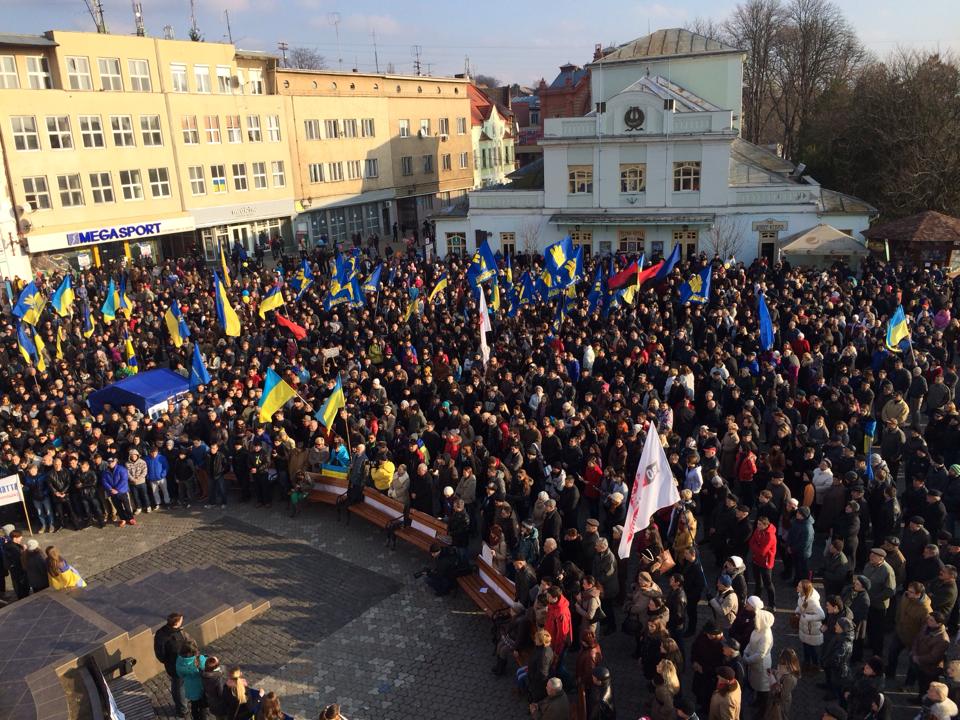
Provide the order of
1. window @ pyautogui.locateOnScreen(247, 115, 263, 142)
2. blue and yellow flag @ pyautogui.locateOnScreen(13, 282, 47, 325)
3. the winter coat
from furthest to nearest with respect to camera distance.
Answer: window @ pyautogui.locateOnScreen(247, 115, 263, 142), blue and yellow flag @ pyautogui.locateOnScreen(13, 282, 47, 325), the winter coat

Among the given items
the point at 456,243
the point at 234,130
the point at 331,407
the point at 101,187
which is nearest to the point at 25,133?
the point at 101,187

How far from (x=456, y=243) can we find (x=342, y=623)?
30871mm

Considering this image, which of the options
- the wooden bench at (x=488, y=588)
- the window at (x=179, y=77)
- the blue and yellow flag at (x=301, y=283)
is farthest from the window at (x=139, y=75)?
the wooden bench at (x=488, y=588)

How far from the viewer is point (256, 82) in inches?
1806

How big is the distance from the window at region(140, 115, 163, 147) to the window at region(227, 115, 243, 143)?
431 cm

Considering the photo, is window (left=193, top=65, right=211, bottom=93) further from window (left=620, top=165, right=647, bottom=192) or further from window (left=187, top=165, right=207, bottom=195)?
window (left=620, top=165, right=647, bottom=192)

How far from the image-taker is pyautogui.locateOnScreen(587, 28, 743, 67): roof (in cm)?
4438

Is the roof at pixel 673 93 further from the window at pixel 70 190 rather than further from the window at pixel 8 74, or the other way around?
the window at pixel 8 74

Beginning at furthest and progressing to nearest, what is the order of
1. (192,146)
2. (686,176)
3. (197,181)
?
(197,181) → (192,146) → (686,176)

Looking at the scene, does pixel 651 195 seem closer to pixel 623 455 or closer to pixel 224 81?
pixel 224 81

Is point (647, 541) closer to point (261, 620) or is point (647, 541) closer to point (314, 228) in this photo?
point (261, 620)

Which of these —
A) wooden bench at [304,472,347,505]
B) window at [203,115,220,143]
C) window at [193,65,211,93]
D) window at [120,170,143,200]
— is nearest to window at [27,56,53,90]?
window at [120,170,143,200]

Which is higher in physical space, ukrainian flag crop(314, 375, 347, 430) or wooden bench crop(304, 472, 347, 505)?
ukrainian flag crop(314, 375, 347, 430)

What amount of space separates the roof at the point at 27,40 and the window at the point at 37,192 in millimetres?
5845
